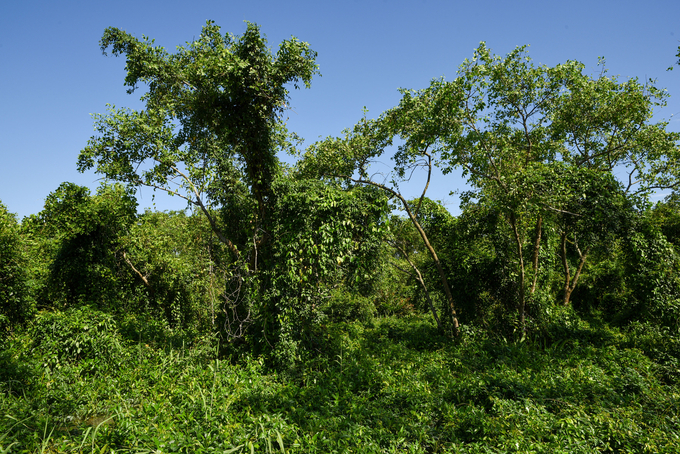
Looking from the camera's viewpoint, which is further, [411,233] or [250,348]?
[411,233]

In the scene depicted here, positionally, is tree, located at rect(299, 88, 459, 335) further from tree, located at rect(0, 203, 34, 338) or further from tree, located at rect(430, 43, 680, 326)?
tree, located at rect(0, 203, 34, 338)

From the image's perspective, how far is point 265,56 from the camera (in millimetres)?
7898

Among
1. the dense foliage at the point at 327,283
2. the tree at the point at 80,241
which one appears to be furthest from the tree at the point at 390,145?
the tree at the point at 80,241

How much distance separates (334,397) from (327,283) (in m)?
3.05

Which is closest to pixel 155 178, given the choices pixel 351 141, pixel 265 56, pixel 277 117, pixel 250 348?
pixel 277 117

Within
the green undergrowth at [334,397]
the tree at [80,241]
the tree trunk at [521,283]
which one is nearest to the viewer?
the green undergrowth at [334,397]

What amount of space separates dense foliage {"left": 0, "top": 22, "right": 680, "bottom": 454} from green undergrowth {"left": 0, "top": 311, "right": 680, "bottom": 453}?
0.04 metres

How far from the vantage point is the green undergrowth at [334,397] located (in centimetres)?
440

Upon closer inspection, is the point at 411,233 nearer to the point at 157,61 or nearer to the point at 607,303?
the point at 607,303

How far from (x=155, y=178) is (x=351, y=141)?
5104 mm

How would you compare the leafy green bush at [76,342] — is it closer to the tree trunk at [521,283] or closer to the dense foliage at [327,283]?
the dense foliage at [327,283]

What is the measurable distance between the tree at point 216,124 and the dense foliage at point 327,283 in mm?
50

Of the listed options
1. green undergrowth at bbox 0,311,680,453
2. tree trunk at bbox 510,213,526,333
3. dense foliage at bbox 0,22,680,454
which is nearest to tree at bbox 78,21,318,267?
dense foliage at bbox 0,22,680,454

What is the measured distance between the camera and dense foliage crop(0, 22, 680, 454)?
4.95m
